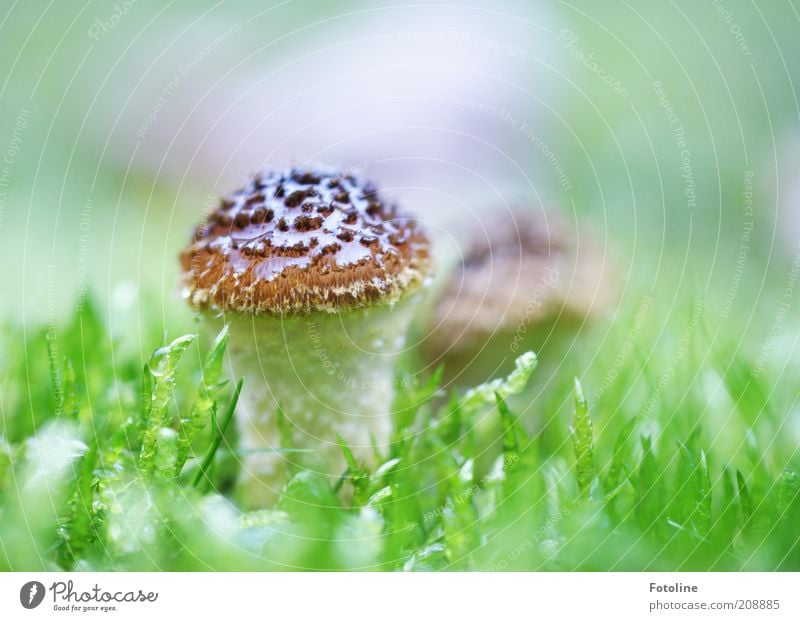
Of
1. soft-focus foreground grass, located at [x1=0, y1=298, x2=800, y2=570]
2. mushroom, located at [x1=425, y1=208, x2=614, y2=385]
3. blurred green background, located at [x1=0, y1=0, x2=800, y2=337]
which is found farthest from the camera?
blurred green background, located at [x1=0, y1=0, x2=800, y2=337]

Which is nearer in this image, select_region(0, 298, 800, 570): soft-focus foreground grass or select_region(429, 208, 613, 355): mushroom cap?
select_region(0, 298, 800, 570): soft-focus foreground grass

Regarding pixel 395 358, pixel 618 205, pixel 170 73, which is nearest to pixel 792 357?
pixel 395 358

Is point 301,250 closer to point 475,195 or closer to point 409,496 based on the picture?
point 409,496

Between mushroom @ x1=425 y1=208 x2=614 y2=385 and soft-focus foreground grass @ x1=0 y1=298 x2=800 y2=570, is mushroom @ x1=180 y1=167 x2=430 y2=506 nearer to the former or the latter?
soft-focus foreground grass @ x1=0 y1=298 x2=800 y2=570

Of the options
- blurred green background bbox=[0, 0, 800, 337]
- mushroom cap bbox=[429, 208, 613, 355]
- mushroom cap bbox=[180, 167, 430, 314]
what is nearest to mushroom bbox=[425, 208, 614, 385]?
mushroom cap bbox=[429, 208, 613, 355]

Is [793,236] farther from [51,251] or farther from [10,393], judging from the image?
[51,251]

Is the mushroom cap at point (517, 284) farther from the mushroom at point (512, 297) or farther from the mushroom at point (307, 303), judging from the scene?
the mushroom at point (307, 303)

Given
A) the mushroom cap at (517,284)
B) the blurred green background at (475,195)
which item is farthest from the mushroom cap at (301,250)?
the mushroom cap at (517,284)
